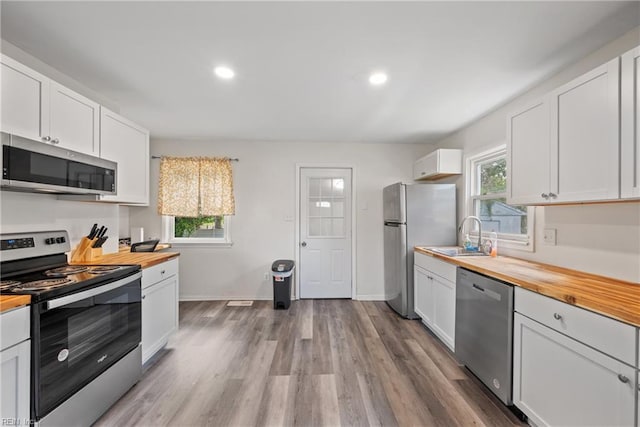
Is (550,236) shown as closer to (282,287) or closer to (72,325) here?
(282,287)

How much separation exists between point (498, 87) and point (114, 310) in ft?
11.1

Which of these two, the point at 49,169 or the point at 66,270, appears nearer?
the point at 49,169

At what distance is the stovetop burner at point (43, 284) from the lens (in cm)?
137

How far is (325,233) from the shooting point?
4.15 metres

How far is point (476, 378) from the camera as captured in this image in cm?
213

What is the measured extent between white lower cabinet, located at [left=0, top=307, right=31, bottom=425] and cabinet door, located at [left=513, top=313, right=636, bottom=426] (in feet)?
8.48

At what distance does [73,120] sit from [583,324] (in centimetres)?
324

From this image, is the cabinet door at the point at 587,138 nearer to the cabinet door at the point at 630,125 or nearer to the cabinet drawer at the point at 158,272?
the cabinet door at the point at 630,125

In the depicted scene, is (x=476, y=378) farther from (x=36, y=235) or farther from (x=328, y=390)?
(x=36, y=235)

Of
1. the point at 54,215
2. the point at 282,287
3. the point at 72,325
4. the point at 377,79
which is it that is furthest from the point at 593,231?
the point at 54,215

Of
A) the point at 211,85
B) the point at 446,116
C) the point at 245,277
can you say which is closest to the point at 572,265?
the point at 446,116

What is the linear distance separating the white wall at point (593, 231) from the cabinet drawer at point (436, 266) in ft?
2.12

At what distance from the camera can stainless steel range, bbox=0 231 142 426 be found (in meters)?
1.32

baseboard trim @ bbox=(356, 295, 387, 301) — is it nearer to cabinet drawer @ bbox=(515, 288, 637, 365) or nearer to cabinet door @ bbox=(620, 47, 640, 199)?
cabinet drawer @ bbox=(515, 288, 637, 365)
